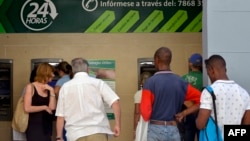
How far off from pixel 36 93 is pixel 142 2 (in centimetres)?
333

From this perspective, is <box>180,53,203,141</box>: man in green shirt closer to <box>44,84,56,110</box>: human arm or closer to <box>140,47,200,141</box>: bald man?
<box>140,47,200,141</box>: bald man

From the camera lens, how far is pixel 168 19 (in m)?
9.84

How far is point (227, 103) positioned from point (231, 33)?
5.38 feet

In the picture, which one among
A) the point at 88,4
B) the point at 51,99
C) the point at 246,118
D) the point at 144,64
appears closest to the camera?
the point at 246,118

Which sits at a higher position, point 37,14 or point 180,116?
point 37,14

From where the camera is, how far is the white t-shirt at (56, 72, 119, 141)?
634 cm

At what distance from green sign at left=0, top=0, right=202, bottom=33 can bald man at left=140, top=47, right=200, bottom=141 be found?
12.0 feet

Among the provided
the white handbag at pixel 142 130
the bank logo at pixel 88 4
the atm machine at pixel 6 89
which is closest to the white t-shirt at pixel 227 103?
the white handbag at pixel 142 130

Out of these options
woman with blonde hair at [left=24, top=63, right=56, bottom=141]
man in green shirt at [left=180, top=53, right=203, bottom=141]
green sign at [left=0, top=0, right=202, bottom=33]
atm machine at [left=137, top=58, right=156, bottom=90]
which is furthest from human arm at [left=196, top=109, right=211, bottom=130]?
green sign at [left=0, top=0, right=202, bottom=33]

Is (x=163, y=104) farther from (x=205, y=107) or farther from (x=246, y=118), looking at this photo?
(x=246, y=118)

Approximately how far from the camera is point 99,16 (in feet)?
32.1

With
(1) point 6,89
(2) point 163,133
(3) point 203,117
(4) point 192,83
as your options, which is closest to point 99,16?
(1) point 6,89

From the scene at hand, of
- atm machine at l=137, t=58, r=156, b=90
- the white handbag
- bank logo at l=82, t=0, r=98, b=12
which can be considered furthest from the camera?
bank logo at l=82, t=0, r=98, b=12

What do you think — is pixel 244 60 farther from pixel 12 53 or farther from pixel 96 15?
pixel 12 53
